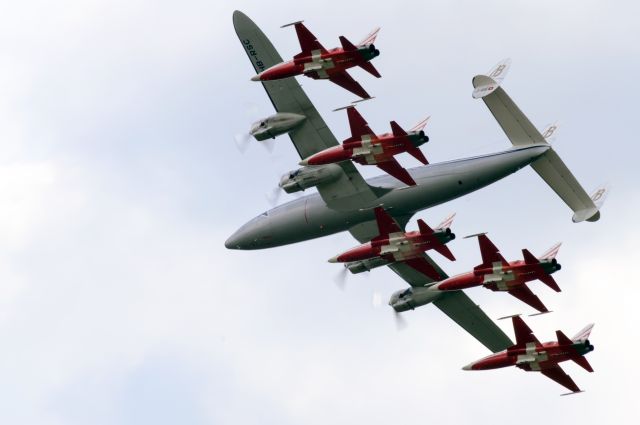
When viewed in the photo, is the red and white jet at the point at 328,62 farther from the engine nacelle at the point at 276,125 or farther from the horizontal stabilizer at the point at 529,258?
the horizontal stabilizer at the point at 529,258

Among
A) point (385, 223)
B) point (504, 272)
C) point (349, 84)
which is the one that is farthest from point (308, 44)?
point (504, 272)

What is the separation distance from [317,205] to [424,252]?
22.3ft

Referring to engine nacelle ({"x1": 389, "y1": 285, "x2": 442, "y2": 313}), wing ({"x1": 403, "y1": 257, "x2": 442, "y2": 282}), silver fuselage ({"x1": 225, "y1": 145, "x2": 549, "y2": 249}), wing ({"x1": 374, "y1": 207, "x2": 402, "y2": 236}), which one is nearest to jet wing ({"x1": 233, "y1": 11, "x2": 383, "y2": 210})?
silver fuselage ({"x1": 225, "y1": 145, "x2": 549, "y2": 249})

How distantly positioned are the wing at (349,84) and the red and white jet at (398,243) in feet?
25.1

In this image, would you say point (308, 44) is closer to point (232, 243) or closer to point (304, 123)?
point (304, 123)

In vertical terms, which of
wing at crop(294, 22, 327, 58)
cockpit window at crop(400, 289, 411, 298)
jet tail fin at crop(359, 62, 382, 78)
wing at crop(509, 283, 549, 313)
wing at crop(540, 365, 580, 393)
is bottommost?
wing at crop(540, 365, 580, 393)

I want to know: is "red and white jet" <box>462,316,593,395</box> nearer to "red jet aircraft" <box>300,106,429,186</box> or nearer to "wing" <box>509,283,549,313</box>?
"wing" <box>509,283,549,313</box>

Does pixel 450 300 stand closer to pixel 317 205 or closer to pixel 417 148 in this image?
pixel 317 205

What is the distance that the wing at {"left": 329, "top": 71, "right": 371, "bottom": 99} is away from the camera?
283ft

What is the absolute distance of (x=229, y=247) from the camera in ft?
327

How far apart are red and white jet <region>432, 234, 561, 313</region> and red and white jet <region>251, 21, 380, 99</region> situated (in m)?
11.2

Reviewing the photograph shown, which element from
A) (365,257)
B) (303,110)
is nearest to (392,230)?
(365,257)

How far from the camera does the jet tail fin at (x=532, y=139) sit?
288 ft

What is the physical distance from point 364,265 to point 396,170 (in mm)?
11385
